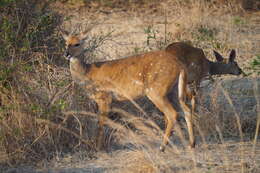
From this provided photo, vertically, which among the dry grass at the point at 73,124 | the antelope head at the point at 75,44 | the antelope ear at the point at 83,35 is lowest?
the dry grass at the point at 73,124

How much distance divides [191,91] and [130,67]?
1.21m

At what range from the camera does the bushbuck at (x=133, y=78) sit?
6887 millimetres

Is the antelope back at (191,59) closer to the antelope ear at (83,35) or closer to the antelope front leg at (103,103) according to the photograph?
the antelope ear at (83,35)

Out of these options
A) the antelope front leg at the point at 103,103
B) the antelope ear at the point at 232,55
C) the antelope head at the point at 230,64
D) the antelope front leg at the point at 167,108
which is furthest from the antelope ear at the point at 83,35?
the antelope ear at the point at 232,55

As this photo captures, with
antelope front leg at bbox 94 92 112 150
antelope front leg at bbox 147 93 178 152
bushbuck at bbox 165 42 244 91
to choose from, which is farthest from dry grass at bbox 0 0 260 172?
bushbuck at bbox 165 42 244 91

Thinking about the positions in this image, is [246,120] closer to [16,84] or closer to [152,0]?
[16,84]

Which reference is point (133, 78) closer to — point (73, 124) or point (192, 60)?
point (73, 124)

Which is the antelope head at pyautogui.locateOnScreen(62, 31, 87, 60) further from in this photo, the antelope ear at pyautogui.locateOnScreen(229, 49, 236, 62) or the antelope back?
the antelope ear at pyautogui.locateOnScreen(229, 49, 236, 62)

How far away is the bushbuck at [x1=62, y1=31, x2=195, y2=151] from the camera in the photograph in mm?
6887

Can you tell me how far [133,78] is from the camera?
7.16 m

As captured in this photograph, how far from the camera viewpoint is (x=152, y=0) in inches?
589

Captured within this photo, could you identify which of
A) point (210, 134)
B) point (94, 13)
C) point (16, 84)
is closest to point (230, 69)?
point (210, 134)

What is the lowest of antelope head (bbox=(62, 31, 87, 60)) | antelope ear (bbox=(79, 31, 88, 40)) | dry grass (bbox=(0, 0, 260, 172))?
dry grass (bbox=(0, 0, 260, 172))

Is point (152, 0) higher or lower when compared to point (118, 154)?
higher
